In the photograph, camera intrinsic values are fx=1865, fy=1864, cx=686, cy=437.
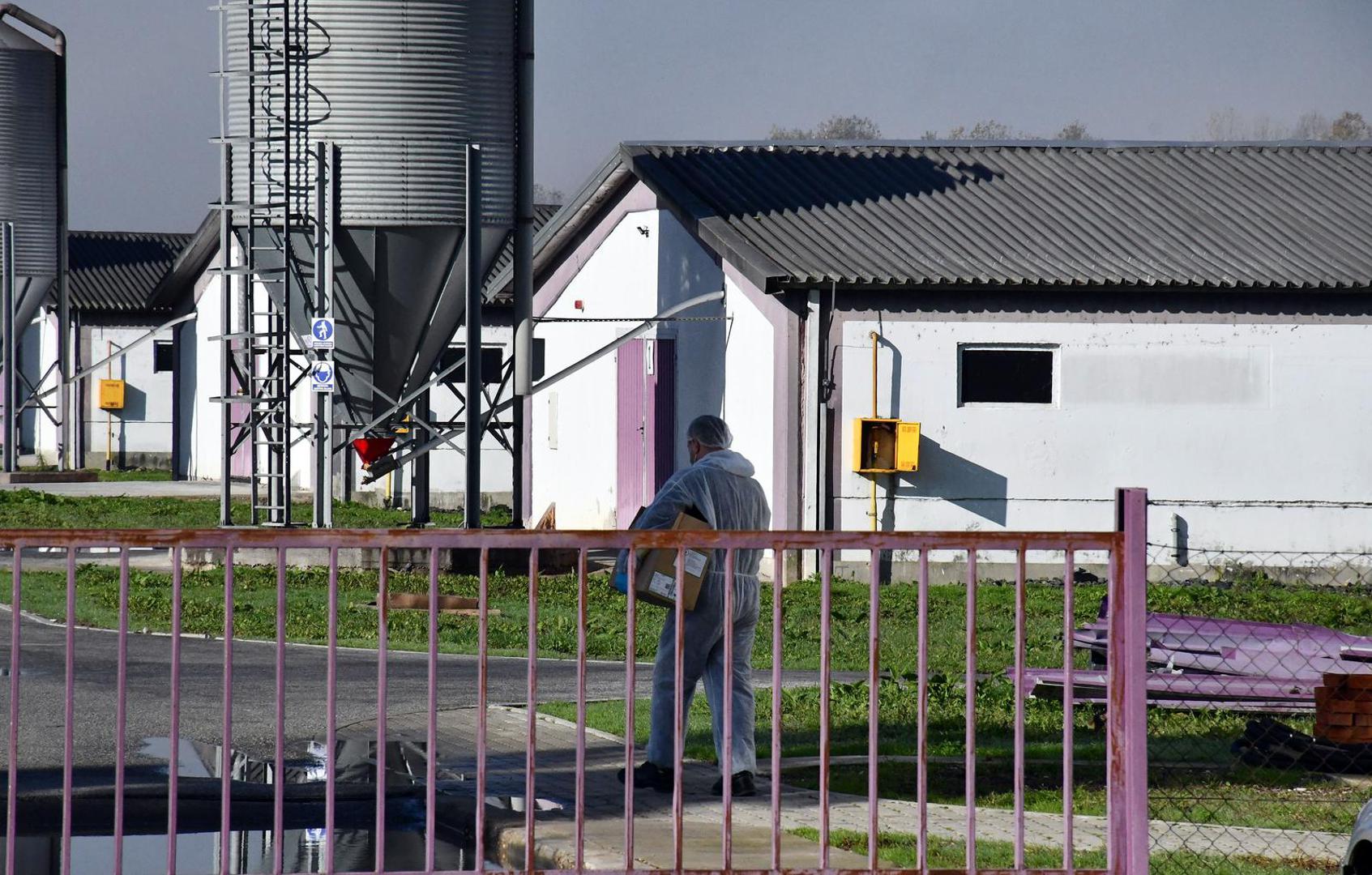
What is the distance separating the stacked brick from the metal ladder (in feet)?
43.6

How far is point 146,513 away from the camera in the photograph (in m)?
27.8

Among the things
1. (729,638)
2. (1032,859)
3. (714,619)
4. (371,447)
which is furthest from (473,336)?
(729,638)

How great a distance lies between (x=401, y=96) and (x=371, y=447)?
398cm

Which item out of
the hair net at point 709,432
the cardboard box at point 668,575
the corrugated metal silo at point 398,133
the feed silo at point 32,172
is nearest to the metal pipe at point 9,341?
the feed silo at point 32,172

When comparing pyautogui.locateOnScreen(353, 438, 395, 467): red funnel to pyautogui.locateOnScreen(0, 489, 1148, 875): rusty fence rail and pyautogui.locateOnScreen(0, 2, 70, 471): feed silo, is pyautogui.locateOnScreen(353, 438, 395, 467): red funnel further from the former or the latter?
pyautogui.locateOnScreen(0, 2, 70, 471): feed silo

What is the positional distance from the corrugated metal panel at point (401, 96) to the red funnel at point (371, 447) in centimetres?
257

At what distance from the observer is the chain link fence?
7.73 m

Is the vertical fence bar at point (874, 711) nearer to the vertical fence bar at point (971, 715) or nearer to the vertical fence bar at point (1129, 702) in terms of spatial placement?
the vertical fence bar at point (971, 715)

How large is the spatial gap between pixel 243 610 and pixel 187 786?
27.2 feet

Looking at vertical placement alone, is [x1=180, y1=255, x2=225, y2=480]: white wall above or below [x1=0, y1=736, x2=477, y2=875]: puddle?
above

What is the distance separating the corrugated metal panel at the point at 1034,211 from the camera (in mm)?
20125

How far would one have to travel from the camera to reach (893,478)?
19.8m

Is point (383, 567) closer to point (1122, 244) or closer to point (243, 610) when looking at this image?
point (243, 610)

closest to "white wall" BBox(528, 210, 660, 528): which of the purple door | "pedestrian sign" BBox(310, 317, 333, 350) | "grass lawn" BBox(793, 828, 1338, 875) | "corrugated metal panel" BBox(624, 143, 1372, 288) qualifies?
the purple door
